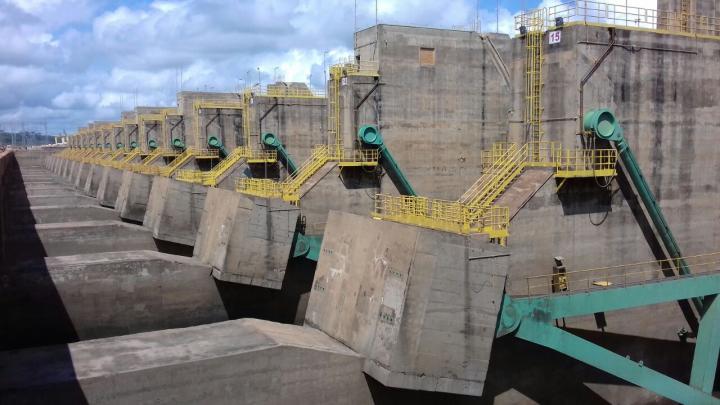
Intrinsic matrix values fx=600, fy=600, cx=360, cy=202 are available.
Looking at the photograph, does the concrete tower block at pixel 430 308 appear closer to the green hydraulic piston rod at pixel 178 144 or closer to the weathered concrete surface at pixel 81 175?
the green hydraulic piston rod at pixel 178 144

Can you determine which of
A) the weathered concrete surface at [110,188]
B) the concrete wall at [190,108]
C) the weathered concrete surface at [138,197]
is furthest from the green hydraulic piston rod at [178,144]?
the weathered concrete surface at [138,197]

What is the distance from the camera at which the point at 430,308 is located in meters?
11.8

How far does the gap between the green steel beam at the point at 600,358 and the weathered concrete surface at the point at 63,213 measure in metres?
25.2

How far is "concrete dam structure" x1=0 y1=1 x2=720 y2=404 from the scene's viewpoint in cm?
1228

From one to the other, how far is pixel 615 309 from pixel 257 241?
10.6 meters

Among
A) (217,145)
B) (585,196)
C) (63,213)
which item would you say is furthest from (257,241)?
(63,213)

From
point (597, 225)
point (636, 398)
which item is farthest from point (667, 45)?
point (636, 398)

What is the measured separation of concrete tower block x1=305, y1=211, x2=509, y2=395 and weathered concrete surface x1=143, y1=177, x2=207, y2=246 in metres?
14.1

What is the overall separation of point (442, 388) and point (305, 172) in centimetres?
1049

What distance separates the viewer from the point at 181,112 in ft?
133

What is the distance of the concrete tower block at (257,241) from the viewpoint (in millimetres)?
18984

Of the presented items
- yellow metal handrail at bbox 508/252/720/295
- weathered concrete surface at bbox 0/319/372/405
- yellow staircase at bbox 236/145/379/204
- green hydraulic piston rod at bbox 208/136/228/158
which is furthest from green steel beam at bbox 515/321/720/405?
green hydraulic piston rod at bbox 208/136/228/158

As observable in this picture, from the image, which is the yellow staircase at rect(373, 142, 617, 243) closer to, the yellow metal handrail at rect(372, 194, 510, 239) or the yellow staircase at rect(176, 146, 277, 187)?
the yellow metal handrail at rect(372, 194, 510, 239)

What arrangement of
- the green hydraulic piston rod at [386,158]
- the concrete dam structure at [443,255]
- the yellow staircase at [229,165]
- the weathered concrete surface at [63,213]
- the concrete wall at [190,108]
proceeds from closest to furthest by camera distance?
the concrete dam structure at [443,255] < the green hydraulic piston rod at [386,158] < the yellow staircase at [229,165] < the weathered concrete surface at [63,213] < the concrete wall at [190,108]
